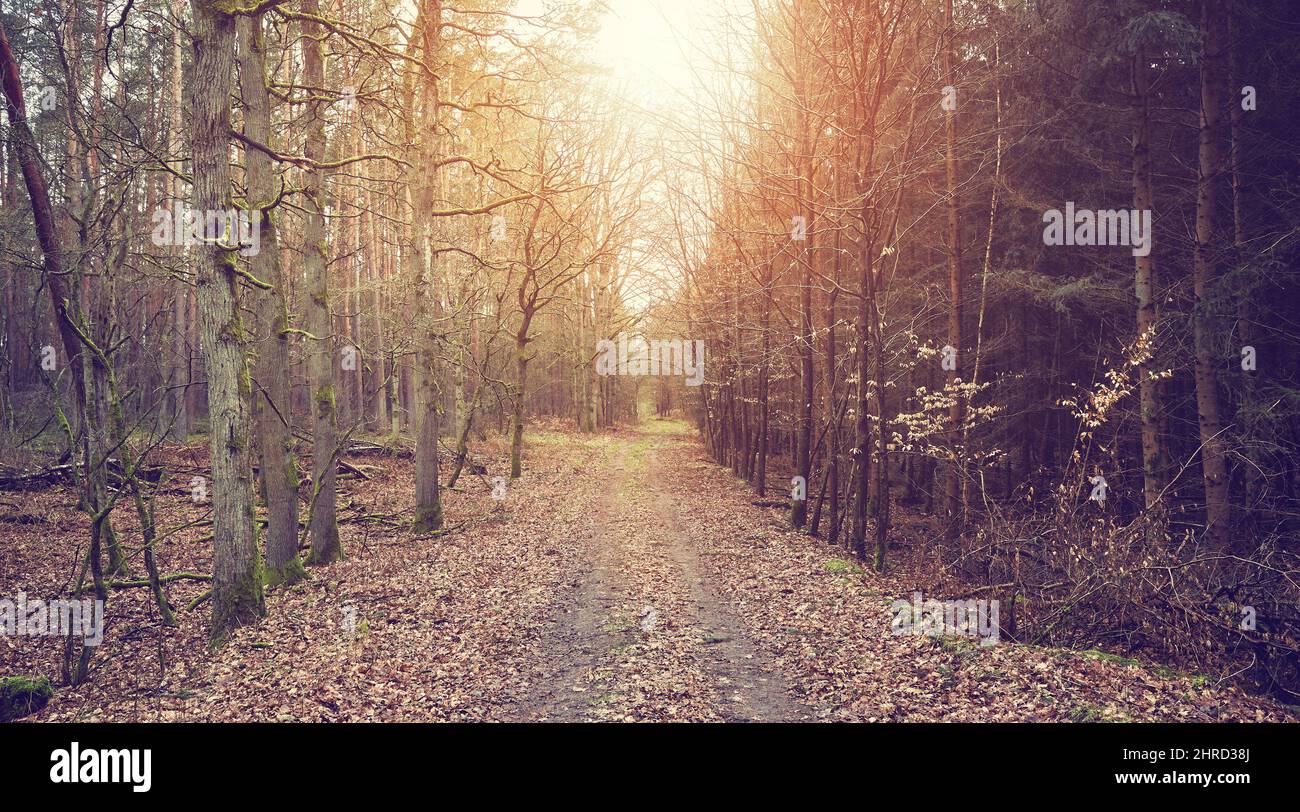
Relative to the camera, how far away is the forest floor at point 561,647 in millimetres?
5938

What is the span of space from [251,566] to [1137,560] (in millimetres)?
10227

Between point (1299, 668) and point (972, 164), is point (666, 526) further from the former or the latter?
point (972, 164)

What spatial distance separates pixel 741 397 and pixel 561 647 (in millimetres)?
16020

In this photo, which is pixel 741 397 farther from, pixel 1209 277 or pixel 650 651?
pixel 650 651

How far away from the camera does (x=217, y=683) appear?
6.48 m

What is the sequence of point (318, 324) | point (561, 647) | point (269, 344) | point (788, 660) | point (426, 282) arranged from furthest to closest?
1. point (426, 282)
2. point (318, 324)
3. point (269, 344)
4. point (561, 647)
5. point (788, 660)

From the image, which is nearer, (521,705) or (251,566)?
(521,705)

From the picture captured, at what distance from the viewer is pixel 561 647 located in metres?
7.61

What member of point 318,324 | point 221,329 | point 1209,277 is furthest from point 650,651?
point 1209,277

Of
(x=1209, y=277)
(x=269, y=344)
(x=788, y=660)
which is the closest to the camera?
(x=788, y=660)

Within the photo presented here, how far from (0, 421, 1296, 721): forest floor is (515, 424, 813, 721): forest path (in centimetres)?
3

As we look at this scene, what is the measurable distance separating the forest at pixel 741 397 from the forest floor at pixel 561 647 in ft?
0.23

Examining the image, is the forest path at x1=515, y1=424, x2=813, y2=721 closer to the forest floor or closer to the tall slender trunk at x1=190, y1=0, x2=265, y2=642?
the forest floor
